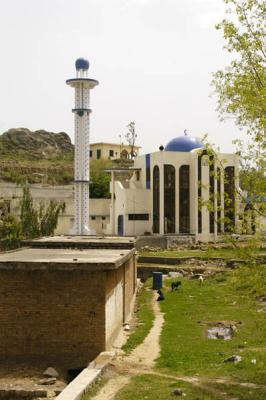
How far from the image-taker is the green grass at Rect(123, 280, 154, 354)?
16.6 metres

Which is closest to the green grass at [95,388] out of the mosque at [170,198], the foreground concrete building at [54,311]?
the foreground concrete building at [54,311]

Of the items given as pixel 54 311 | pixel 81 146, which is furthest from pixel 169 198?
pixel 54 311

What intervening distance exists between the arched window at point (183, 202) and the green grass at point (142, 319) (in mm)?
24258

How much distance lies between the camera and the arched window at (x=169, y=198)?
53.9m

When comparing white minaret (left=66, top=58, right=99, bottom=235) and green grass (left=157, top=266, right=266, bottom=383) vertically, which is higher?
white minaret (left=66, top=58, right=99, bottom=235)

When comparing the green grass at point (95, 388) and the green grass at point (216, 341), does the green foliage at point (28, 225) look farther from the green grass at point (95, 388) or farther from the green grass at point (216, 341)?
the green grass at point (95, 388)

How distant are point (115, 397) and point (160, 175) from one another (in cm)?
4282

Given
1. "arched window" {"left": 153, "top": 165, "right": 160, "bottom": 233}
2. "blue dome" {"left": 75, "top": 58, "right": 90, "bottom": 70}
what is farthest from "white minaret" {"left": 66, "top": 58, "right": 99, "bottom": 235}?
"arched window" {"left": 153, "top": 165, "right": 160, "bottom": 233}

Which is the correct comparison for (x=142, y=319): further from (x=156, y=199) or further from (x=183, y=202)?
(x=156, y=199)

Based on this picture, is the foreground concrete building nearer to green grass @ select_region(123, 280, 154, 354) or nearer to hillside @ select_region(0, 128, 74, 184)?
green grass @ select_region(123, 280, 154, 354)

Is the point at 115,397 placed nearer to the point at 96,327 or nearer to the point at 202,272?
the point at 96,327

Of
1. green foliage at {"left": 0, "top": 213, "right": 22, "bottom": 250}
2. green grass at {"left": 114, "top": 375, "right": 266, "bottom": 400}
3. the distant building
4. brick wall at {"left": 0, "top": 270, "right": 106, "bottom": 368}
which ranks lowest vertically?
green grass at {"left": 114, "top": 375, "right": 266, "bottom": 400}

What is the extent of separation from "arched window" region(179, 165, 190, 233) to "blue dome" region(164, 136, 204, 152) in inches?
128

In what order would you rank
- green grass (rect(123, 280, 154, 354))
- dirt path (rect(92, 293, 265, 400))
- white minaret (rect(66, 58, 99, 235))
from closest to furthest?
dirt path (rect(92, 293, 265, 400)) < green grass (rect(123, 280, 154, 354)) < white minaret (rect(66, 58, 99, 235))
